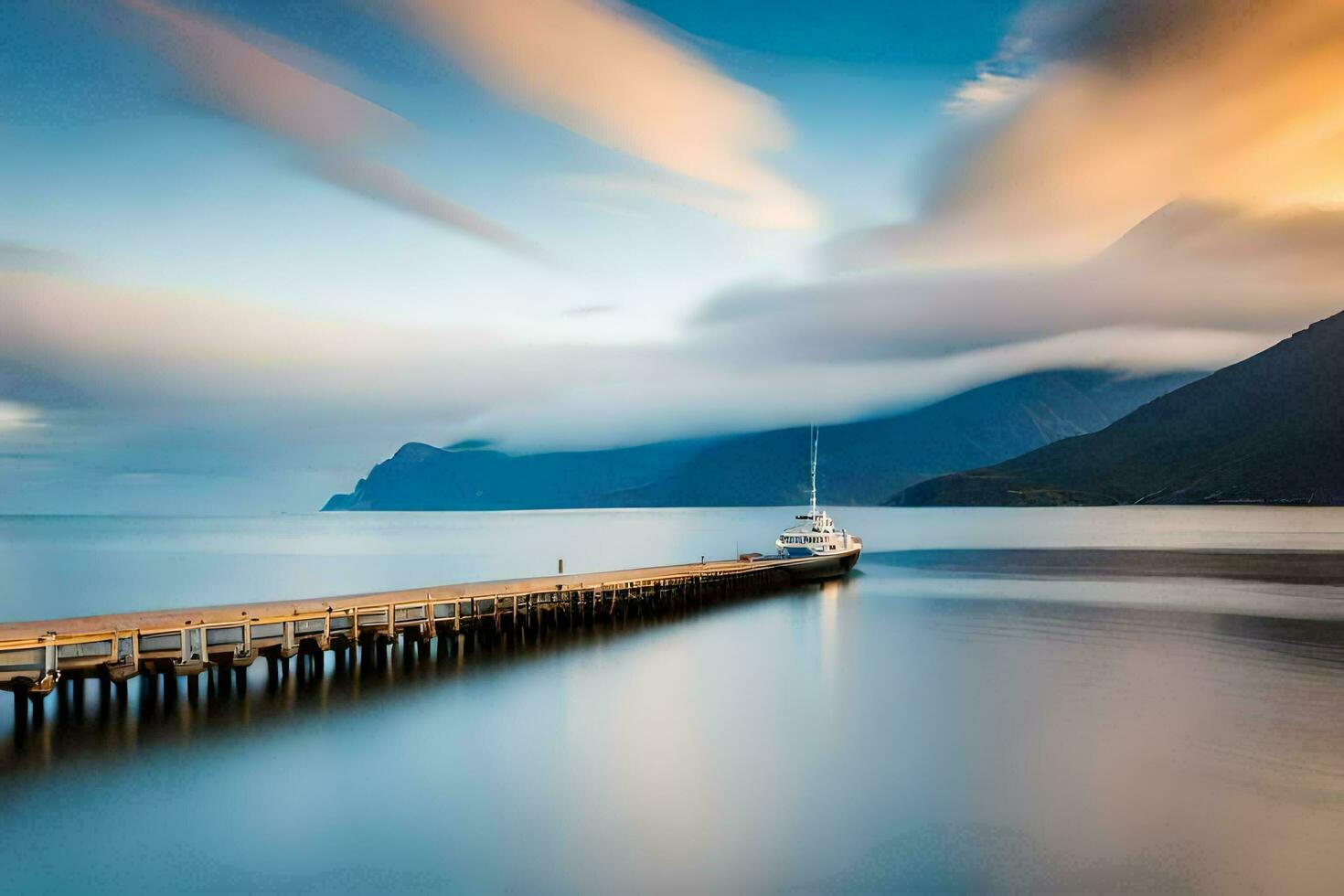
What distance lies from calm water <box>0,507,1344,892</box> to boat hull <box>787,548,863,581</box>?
2056cm

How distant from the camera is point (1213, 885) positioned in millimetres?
15281

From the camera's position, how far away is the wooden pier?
937 inches

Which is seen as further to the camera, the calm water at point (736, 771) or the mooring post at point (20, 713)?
the mooring post at point (20, 713)

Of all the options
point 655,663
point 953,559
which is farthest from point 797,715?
point 953,559

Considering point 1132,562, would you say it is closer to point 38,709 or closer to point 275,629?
point 275,629

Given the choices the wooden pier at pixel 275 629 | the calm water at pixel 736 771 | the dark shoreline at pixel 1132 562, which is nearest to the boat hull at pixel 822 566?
the dark shoreline at pixel 1132 562

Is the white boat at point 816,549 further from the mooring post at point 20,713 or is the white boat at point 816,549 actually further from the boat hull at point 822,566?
the mooring post at point 20,713

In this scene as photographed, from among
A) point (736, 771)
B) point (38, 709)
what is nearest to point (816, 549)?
point (736, 771)

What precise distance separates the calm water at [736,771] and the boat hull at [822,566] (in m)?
20.6

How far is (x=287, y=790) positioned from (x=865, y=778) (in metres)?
12.5

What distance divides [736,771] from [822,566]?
1843 inches

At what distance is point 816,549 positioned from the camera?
69.1 m

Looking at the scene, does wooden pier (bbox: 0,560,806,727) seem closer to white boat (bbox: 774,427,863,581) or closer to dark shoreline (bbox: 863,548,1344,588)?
white boat (bbox: 774,427,863,581)

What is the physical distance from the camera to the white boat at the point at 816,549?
65.8 meters
